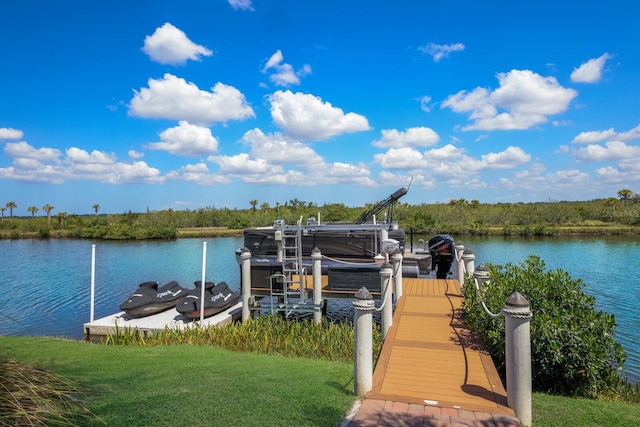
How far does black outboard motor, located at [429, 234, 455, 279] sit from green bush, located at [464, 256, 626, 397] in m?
8.91

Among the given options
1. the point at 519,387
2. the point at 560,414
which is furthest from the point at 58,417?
the point at 560,414

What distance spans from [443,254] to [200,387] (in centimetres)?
1315

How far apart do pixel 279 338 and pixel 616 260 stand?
91.7 feet

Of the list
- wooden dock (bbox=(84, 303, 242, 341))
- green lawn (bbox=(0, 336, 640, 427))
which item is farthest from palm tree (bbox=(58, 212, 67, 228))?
green lawn (bbox=(0, 336, 640, 427))

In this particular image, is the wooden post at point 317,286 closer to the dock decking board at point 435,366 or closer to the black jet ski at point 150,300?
the dock decking board at point 435,366

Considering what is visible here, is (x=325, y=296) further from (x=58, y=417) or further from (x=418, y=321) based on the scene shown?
(x=58, y=417)

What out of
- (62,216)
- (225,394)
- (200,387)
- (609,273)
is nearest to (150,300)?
(200,387)

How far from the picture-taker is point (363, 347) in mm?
5016

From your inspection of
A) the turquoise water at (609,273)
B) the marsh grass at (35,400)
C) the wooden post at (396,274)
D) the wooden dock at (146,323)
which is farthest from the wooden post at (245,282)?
the turquoise water at (609,273)

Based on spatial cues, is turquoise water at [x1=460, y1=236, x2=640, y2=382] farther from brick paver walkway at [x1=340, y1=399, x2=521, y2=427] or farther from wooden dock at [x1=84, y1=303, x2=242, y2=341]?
wooden dock at [x1=84, y1=303, x2=242, y2=341]

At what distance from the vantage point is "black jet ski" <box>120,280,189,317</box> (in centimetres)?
1128

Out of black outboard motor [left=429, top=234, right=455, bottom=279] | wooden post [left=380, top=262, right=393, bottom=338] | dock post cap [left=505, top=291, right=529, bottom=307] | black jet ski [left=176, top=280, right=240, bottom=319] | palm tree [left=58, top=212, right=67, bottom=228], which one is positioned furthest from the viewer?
palm tree [left=58, top=212, right=67, bottom=228]

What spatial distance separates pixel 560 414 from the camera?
4.60m

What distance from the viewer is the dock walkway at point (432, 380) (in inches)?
169
